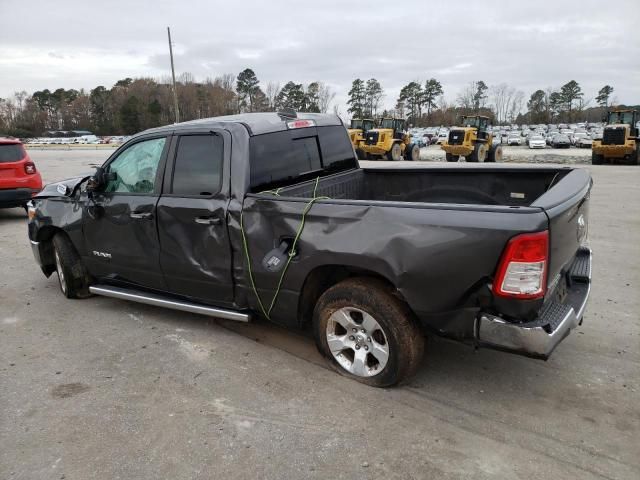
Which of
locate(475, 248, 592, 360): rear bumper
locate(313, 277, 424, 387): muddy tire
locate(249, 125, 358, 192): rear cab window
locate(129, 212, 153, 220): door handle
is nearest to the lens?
locate(475, 248, 592, 360): rear bumper

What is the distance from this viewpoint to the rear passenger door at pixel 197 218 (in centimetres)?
395

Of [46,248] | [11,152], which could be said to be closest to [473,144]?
[11,152]

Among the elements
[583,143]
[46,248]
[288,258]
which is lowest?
[583,143]

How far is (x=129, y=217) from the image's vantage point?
4.50 meters

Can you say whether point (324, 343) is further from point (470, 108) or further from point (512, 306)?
point (470, 108)

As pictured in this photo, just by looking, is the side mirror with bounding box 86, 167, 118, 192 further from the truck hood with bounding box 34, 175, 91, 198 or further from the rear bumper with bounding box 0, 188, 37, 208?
the rear bumper with bounding box 0, 188, 37, 208

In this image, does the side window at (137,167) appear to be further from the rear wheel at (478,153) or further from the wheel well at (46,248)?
the rear wheel at (478,153)

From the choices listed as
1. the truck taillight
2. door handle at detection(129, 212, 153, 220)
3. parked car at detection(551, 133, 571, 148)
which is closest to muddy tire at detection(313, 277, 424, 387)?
the truck taillight

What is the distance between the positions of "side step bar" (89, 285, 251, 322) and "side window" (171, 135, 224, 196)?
0.95 m

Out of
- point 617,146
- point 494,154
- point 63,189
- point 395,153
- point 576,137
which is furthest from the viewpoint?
point 576,137

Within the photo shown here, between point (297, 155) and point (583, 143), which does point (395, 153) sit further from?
point (297, 155)

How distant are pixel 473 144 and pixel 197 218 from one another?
79.5 ft

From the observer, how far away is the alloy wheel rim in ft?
11.2

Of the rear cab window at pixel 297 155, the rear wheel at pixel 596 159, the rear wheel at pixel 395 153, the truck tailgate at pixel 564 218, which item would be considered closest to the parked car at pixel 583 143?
the rear wheel at pixel 596 159
